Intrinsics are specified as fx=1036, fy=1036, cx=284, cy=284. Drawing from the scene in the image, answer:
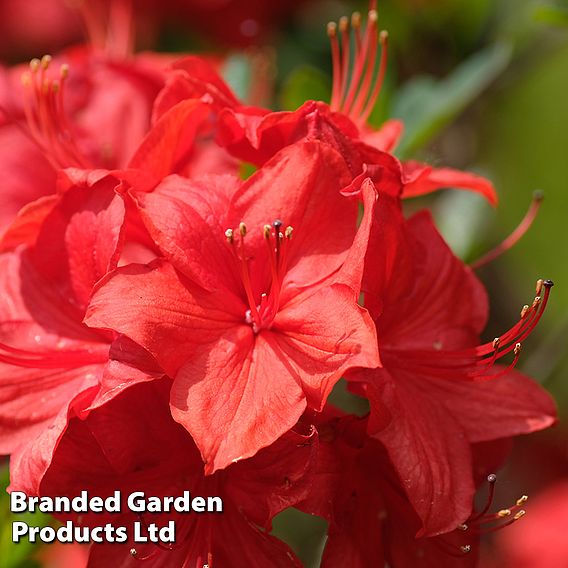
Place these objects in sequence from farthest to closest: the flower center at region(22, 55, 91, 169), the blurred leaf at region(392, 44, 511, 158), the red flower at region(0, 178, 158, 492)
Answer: the blurred leaf at region(392, 44, 511, 158), the flower center at region(22, 55, 91, 169), the red flower at region(0, 178, 158, 492)

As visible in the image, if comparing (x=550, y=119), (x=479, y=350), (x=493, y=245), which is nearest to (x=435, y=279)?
(x=479, y=350)

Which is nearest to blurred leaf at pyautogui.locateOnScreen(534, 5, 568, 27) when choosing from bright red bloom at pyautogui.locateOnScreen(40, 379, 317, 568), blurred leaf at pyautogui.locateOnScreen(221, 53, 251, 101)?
blurred leaf at pyautogui.locateOnScreen(221, 53, 251, 101)

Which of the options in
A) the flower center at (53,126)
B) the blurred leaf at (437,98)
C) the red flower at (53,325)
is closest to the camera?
the red flower at (53,325)

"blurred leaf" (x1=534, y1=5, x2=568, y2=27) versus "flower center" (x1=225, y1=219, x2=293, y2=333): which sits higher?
"blurred leaf" (x1=534, y1=5, x2=568, y2=27)

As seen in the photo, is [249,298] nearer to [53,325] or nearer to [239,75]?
[53,325]

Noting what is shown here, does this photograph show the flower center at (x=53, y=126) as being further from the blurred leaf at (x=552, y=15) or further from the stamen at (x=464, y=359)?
the blurred leaf at (x=552, y=15)

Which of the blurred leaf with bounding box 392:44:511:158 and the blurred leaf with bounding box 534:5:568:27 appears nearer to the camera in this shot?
the blurred leaf with bounding box 534:5:568:27

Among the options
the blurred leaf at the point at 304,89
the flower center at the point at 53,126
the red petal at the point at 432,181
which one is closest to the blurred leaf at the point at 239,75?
the blurred leaf at the point at 304,89

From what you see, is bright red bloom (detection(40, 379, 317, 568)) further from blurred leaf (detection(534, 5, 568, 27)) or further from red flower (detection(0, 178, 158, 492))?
blurred leaf (detection(534, 5, 568, 27))
